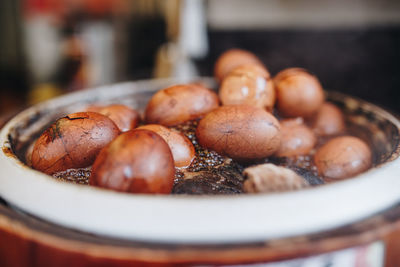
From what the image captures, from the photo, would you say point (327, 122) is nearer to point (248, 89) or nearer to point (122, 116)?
point (248, 89)

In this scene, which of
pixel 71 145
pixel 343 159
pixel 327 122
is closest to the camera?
pixel 71 145

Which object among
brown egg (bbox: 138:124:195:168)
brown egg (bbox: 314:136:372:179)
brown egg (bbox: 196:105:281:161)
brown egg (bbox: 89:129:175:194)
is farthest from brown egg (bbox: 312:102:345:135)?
brown egg (bbox: 89:129:175:194)

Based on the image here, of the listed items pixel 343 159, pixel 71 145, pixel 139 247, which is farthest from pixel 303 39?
pixel 139 247

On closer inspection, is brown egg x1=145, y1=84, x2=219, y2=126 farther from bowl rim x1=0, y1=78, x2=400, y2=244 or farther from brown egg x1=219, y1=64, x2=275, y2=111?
bowl rim x1=0, y1=78, x2=400, y2=244

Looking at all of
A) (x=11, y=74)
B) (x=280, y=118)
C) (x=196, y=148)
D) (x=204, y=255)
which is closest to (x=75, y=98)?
(x=196, y=148)

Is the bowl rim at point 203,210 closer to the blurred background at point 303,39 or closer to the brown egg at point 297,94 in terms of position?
the brown egg at point 297,94

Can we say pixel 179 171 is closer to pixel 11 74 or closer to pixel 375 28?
pixel 375 28
